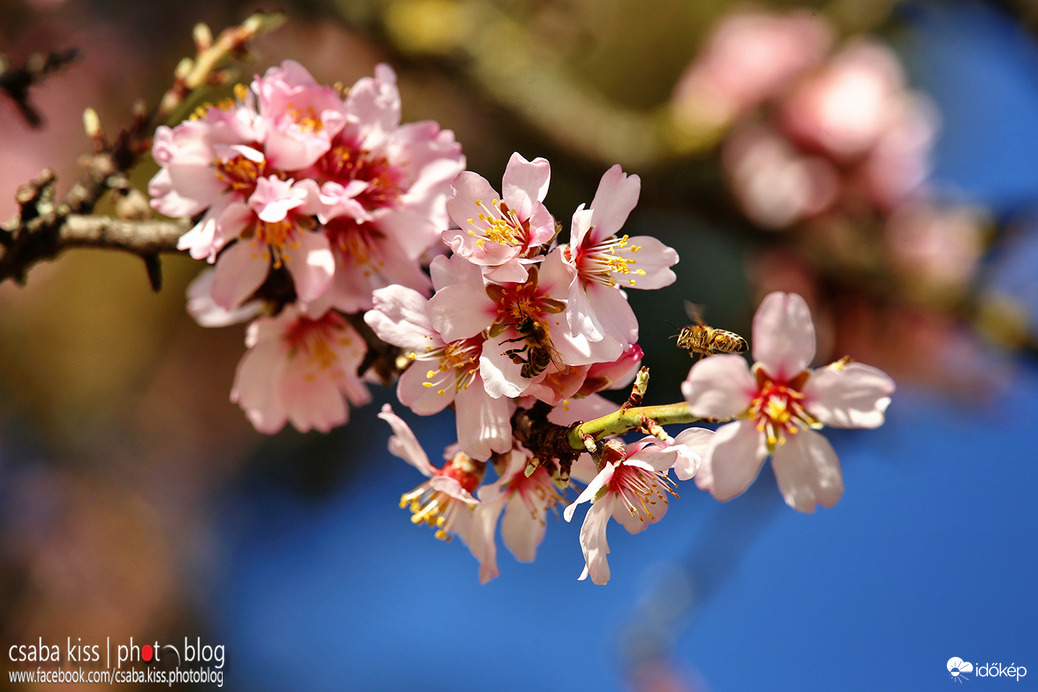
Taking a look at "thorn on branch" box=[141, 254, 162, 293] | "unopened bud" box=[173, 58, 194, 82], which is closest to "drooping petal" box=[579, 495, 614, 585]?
"thorn on branch" box=[141, 254, 162, 293]

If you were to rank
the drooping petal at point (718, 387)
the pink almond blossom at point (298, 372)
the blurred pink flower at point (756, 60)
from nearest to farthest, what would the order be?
the drooping petal at point (718, 387) < the pink almond blossom at point (298, 372) < the blurred pink flower at point (756, 60)

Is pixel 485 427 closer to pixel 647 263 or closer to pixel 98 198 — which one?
pixel 647 263

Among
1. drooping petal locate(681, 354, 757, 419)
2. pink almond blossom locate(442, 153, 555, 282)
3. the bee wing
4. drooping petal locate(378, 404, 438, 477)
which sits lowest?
drooping petal locate(378, 404, 438, 477)

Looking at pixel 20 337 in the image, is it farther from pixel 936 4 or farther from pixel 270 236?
pixel 936 4

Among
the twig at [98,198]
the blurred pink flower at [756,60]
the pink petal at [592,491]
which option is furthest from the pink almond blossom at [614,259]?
the blurred pink flower at [756,60]

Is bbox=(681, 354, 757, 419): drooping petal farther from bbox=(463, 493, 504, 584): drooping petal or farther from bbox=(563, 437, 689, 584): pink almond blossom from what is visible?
bbox=(463, 493, 504, 584): drooping petal

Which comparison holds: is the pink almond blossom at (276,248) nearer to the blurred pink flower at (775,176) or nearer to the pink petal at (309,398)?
the pink petal at (309,398)
